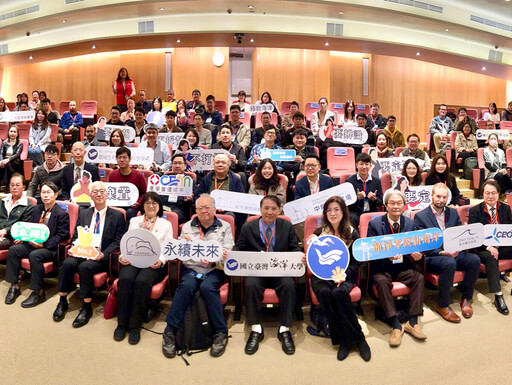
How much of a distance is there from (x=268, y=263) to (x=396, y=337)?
1002 millimetres

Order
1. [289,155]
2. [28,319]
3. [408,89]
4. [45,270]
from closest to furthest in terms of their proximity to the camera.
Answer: [28,319] → [45,270] → [289,155] → [408,89]

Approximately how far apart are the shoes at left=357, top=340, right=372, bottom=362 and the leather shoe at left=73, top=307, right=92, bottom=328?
198 centimetres

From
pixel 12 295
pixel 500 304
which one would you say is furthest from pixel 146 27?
pixel 500 304

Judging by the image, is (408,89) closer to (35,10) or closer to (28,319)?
(35,10)

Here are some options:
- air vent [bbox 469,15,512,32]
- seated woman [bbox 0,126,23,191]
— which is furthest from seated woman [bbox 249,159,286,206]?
air vent [bbox 469,15,512,32]

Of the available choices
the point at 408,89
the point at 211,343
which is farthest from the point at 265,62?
the point at 211,343

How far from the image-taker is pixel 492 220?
343cm

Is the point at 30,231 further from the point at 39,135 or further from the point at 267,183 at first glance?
the point at 39,135

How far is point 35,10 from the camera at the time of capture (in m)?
8.53

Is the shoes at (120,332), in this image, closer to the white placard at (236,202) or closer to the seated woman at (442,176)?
the white placard at (236,202)

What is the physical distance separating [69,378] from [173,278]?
0.96m

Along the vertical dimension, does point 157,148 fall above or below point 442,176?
above

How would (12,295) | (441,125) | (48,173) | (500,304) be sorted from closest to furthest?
1. (500,304)
2. (12,295)
3. (48,173)
4. (441,125)

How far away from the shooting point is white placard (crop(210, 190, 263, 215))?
11.5 ft
